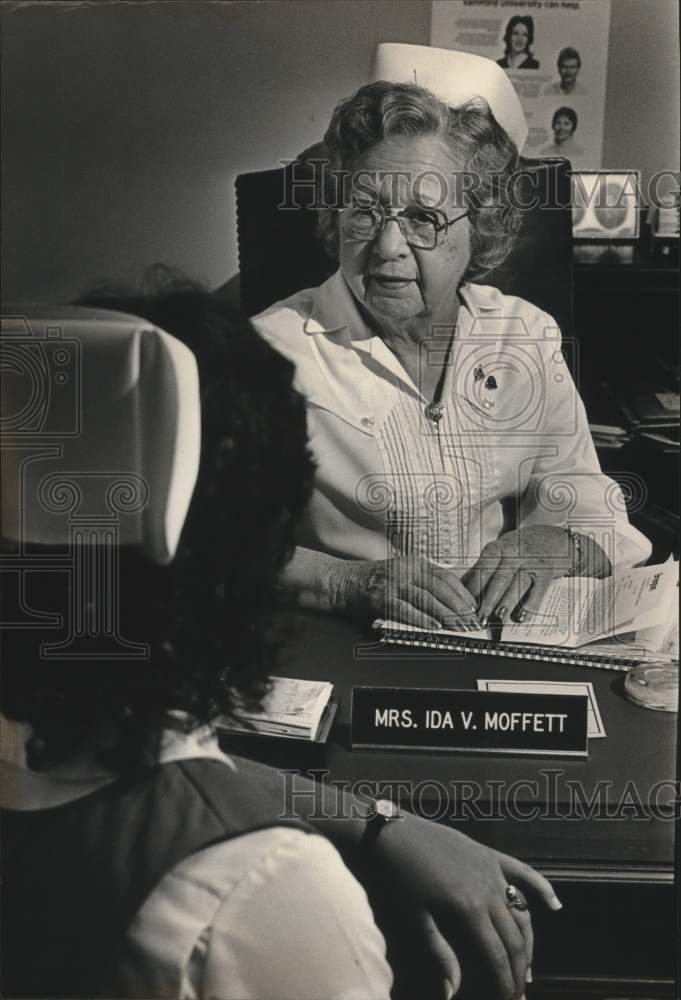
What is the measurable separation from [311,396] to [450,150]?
1.26 feet

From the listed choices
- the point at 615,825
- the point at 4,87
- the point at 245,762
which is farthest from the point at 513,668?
the point at 4,87

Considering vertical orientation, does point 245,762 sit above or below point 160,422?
below

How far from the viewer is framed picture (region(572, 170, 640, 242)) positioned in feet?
4.66

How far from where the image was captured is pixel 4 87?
1405 mm

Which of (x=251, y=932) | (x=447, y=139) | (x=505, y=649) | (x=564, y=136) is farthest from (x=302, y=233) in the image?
(x=251, y=932)

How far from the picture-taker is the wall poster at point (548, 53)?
1387 mm

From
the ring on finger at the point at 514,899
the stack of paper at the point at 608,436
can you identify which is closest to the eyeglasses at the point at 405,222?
the stack of paper at the point at 608,436

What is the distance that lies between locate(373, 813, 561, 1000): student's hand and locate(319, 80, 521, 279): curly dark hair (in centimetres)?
82

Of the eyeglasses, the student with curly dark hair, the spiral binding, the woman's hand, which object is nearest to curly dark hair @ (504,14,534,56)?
the eyeglasses

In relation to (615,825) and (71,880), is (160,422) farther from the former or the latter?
(615,825)

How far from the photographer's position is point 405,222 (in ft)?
4.61

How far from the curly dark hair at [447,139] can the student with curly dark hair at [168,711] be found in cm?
27

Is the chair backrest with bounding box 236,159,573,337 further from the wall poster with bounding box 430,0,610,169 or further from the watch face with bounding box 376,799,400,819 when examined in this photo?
the watch face with bounding box 376,799,400,819

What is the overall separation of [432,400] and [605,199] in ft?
1.20
